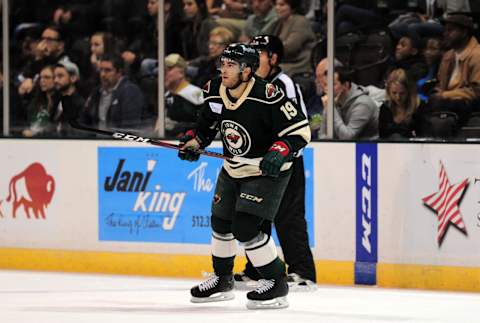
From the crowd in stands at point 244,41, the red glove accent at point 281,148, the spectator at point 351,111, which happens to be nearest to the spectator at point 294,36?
the crowd in stands at point 244,41

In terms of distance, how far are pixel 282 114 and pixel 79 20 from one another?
229cm

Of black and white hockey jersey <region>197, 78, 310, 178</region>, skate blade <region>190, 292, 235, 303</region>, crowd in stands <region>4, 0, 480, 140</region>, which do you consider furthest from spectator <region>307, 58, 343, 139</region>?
skate blade <region>190, 292, 235, 303</region>

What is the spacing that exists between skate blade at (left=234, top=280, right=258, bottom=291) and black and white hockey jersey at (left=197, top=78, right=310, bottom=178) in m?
0.87

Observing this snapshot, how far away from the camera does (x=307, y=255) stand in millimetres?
5949

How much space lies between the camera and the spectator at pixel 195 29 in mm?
6793

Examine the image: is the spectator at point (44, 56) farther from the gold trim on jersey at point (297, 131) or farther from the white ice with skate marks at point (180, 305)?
the gold trim on jersey at point (297, 131)

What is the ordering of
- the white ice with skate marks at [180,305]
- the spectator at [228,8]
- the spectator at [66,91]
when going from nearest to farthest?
the white ice with skate marks at [180,305] → the spectator at [228,8] → the spectator at [66,91]

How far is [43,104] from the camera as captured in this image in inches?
281

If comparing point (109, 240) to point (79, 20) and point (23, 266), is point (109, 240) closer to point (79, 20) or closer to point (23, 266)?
point (23, 266)

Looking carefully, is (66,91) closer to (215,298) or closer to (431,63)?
(215,298)

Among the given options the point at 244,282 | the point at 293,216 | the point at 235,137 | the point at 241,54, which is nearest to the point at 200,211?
the point at 244,282

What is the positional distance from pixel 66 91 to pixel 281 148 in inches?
92.8

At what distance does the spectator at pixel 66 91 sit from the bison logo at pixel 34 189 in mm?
341

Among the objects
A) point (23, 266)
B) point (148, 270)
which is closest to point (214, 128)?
point (148, 270)
